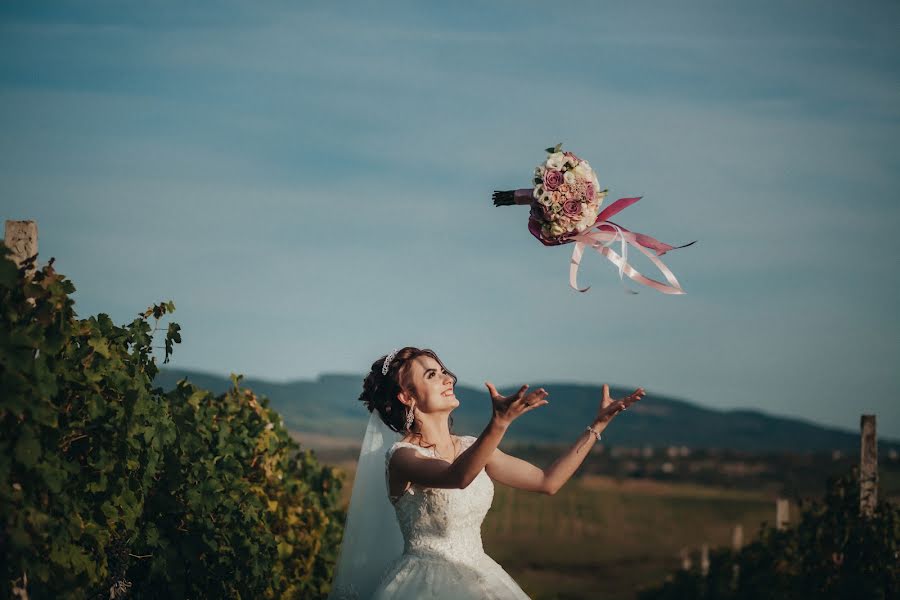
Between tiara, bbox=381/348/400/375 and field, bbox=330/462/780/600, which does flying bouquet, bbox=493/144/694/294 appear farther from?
field, bbox=330/462/780/600

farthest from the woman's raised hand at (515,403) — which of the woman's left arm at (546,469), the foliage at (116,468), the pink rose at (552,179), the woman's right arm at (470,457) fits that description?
the foliage at (116,468)

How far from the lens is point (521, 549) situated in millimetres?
51750

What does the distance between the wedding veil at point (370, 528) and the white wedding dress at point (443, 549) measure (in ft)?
1.53

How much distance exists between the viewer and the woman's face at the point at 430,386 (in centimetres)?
532

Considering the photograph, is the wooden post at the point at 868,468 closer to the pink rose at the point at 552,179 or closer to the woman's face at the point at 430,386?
the pink rose at the point at 552,179

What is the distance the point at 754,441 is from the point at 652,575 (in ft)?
408

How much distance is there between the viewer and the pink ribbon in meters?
5.22

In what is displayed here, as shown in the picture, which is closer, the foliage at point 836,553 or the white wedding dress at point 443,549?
the white wedding dress at point 443,549

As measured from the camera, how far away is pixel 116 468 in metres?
5.28


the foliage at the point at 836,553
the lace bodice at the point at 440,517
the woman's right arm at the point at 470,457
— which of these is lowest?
the foliage at the point at 836,553

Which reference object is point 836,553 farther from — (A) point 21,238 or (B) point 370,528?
(A) point 21,238

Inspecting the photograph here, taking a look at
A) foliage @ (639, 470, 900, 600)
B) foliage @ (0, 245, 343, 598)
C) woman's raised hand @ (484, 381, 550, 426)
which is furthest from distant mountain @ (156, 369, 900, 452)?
woman's raised hand @ (484, 381, 550, 426)

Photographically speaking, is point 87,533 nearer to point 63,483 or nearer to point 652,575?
point 63,483

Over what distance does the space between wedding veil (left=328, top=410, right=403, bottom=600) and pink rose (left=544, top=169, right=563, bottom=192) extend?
143cm
